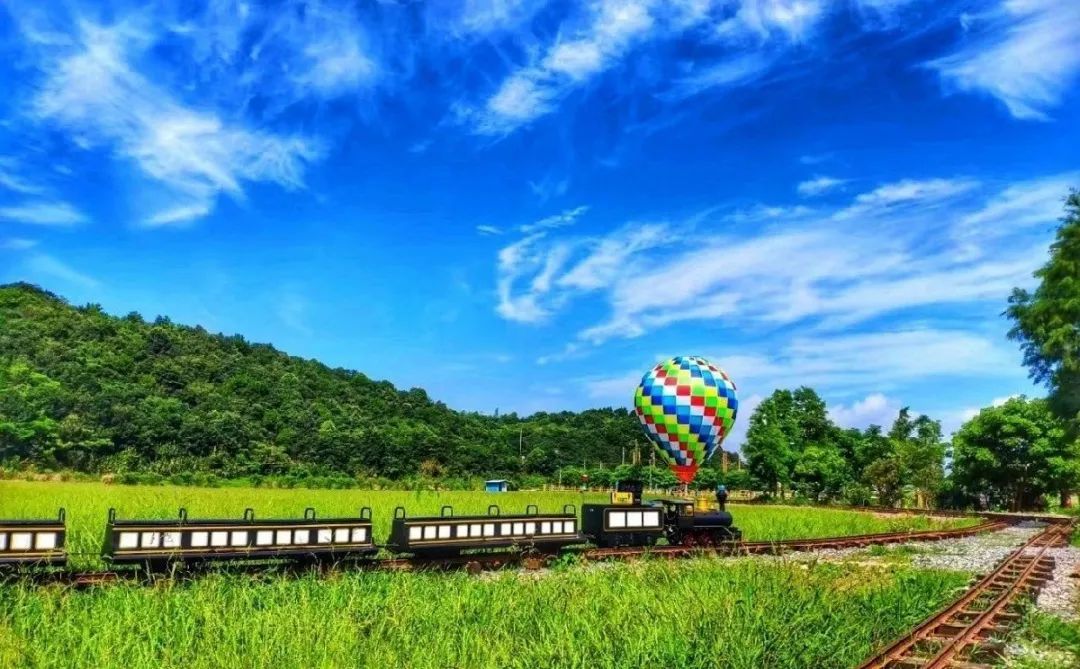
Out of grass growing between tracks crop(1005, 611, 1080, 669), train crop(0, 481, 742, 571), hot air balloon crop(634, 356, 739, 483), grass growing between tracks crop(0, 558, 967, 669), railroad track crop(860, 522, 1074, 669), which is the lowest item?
grass growing between tracks crop(1005, 611, 1080, 669)

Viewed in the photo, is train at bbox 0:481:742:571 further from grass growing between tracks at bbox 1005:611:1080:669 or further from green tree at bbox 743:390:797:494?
green tree at bbox 743:390:797:494

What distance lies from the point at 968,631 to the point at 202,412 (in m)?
78.6

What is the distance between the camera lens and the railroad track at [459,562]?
14109mm

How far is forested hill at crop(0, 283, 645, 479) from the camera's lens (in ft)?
229

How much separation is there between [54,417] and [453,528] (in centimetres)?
6849

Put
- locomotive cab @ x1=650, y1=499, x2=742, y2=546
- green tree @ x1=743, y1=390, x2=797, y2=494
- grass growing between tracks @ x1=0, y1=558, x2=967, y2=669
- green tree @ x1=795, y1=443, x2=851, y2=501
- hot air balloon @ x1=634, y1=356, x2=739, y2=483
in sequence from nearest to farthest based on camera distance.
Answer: grass growing between tracks @ x1=0, y1=558, x2=967, y2=669
locomotive cab @ x1=650, y1=499, x2=742, y2=546
hot air balloon @ x1=634, y1=356, x2=739, y2=483
green tree @ x1=795, y1=443, x2=851, y2=501
green tree @ x1=743, y1=390, x2=797, y2=494

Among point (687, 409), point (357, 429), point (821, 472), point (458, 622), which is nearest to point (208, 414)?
point (357, 429)

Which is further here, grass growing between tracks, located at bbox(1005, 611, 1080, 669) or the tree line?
the tree line

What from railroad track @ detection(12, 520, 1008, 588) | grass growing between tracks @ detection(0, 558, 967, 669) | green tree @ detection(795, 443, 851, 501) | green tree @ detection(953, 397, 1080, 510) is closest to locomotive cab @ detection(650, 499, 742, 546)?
railroad track @ detection(12, 520, 1008, 588)

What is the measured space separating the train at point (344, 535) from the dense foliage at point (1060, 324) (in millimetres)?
27911

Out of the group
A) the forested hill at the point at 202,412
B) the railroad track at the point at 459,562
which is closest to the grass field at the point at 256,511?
the railroad track at the point at 459,562

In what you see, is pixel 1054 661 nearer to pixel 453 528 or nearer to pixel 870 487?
pixel 453 528

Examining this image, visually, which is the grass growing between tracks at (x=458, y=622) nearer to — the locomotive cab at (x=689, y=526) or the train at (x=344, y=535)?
the train at (x=344, y=535)

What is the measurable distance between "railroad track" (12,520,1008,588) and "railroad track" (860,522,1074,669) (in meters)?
5.48
